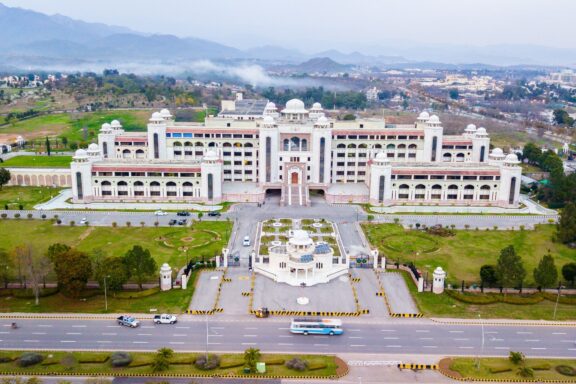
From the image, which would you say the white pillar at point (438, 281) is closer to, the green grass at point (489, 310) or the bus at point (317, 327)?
the green grass at point (489, 310)

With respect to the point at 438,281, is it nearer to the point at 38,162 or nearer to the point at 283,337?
the point at 283,337

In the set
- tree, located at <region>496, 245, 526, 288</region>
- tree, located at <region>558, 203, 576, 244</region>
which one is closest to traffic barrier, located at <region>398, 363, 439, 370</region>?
tree, located at <region>496, 245, 526, 288</region>

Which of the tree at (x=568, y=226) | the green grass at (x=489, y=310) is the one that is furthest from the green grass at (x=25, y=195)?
the tree at (x=568, y=226)

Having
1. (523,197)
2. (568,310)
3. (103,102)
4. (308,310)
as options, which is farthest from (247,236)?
(103,102)

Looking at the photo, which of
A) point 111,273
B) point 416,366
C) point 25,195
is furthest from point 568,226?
point 25,195

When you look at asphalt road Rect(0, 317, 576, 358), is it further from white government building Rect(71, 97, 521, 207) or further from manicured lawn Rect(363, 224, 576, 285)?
white government building Rect(71, 97, 521, 207)
